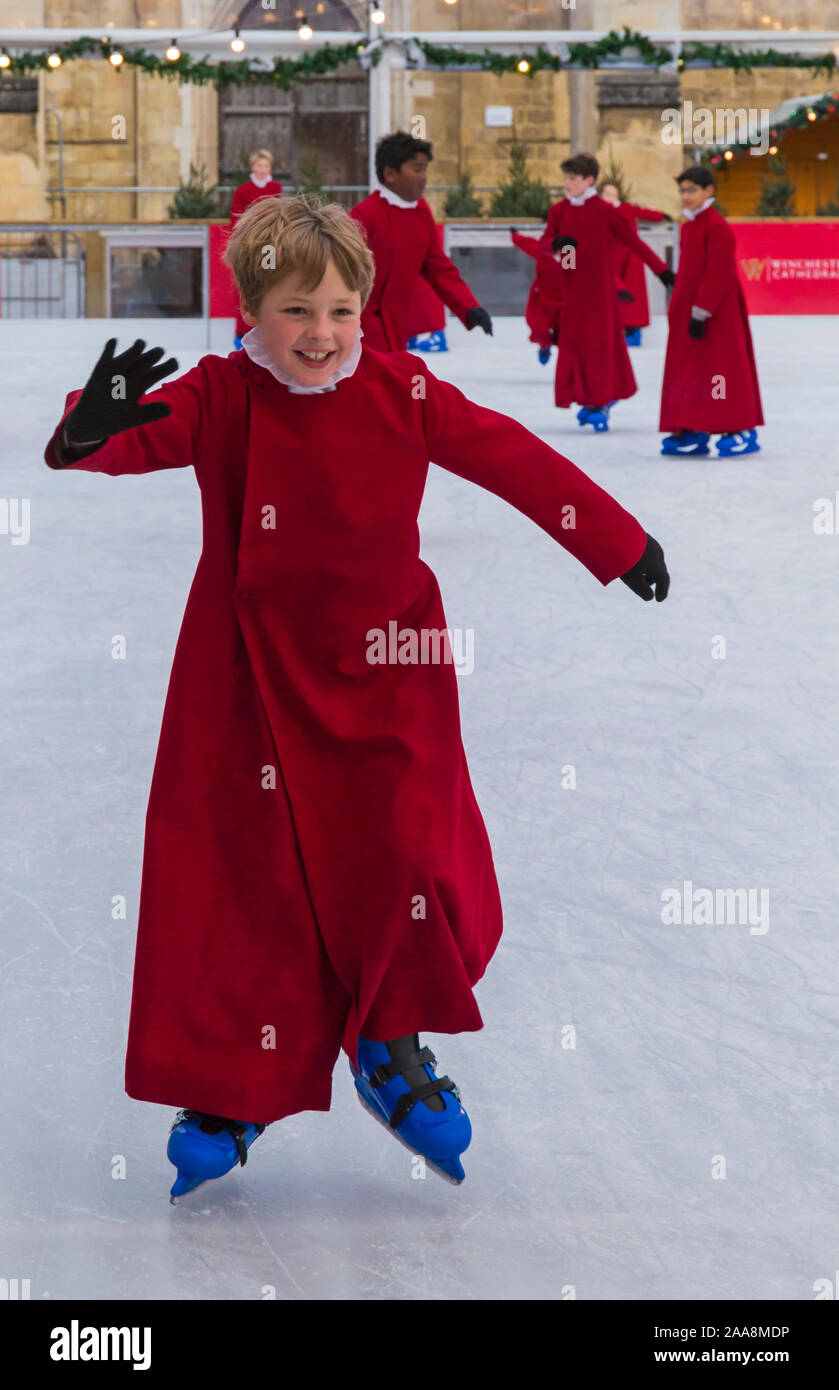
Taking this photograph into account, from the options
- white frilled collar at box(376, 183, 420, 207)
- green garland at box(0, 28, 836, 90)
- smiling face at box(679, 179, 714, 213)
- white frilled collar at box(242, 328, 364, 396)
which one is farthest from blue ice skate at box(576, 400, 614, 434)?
green garland at box(0, 28, 836, 90)

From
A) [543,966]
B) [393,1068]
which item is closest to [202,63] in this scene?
[543,966]

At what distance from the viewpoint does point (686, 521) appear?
20.4ft

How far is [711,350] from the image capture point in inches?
301

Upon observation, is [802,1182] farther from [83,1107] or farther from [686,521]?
[686,521]

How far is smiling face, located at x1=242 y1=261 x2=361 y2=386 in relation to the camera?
6.34 ft

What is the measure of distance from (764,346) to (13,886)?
11.3 m

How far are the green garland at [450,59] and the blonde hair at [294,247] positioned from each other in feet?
52.1

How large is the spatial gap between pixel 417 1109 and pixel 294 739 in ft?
1.59

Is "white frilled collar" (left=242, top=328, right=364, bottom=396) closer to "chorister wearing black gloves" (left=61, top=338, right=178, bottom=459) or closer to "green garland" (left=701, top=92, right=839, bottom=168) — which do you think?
"chorister wearing black gloves" (left=61, top=338, right=178, bottom=459)

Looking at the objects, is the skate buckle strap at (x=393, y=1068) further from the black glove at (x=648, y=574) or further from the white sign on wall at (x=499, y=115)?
the white sign on wall at (x=499, y=115)

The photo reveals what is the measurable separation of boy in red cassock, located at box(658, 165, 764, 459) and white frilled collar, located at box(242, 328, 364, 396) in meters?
5.88

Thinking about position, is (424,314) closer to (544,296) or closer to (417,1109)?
(544,296)

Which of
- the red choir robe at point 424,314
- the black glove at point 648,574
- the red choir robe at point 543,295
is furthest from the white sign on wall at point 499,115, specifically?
the black glove at point 648,574

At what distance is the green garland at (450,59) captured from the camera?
55.1 feet
